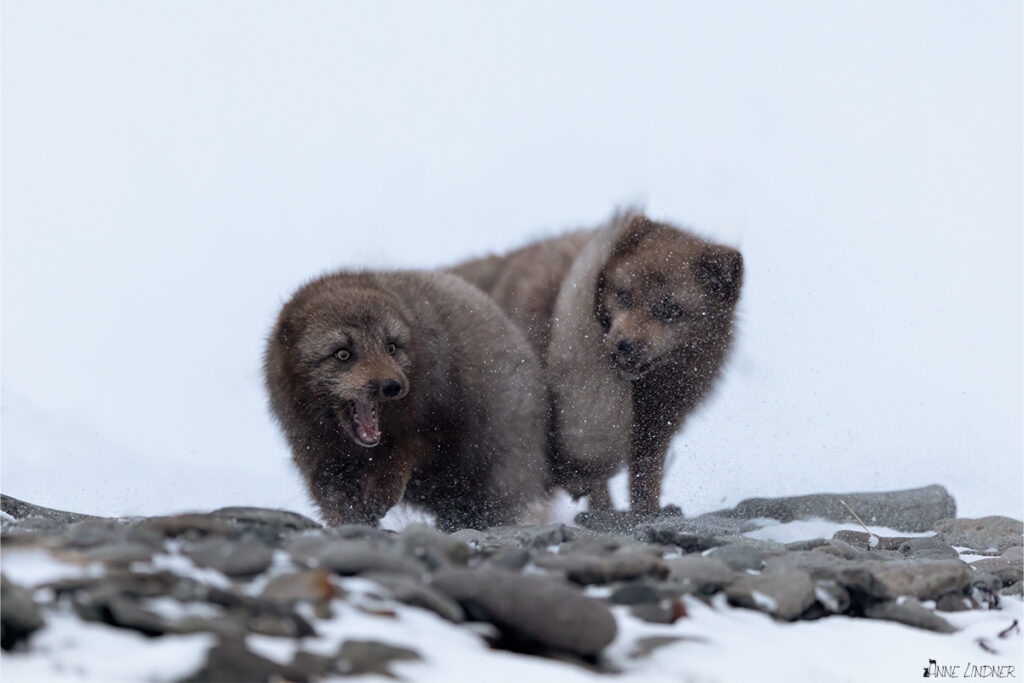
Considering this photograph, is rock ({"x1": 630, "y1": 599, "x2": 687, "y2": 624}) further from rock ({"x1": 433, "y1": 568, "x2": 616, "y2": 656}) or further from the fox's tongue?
→ the fox's tongue

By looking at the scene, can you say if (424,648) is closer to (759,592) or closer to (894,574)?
(759,592)

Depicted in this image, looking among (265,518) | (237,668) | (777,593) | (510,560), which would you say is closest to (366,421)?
(265,518)

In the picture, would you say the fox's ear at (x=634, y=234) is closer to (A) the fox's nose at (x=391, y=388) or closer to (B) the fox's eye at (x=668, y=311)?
(B) the fox's eye at (x=668, y=311)

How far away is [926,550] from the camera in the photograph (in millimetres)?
5680

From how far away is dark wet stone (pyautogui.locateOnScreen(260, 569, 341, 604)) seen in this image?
2902mm

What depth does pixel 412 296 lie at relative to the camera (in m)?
6.56

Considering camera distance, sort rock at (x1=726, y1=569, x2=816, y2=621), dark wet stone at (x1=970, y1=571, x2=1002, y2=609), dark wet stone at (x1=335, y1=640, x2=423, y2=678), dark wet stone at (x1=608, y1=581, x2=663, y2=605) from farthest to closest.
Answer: dark wet stone at (x1=970, y1=571, x2=1002, y2=609) < rock at (x1=726, y1=569, x2=816, y2=621) < dark wet stone at (x1=608, y1=581, x2=663, y2=605) < dark wet stone at (x1=335, y1=640, x2=423, y2=678)

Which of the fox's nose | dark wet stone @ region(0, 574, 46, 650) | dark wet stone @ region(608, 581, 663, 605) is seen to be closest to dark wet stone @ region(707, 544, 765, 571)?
dark wet stone @ region(608, 581, 663, 605)

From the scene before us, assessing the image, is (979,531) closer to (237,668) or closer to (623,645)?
(623,645)

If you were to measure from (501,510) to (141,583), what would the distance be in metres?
4.12

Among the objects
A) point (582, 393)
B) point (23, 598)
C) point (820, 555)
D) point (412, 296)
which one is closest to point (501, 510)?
point (582, 393)

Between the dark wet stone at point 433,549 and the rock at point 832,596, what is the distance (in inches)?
49.2

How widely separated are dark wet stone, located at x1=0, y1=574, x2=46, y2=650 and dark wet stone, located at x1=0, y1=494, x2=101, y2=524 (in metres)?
3.50

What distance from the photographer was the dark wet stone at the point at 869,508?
7453 mm
